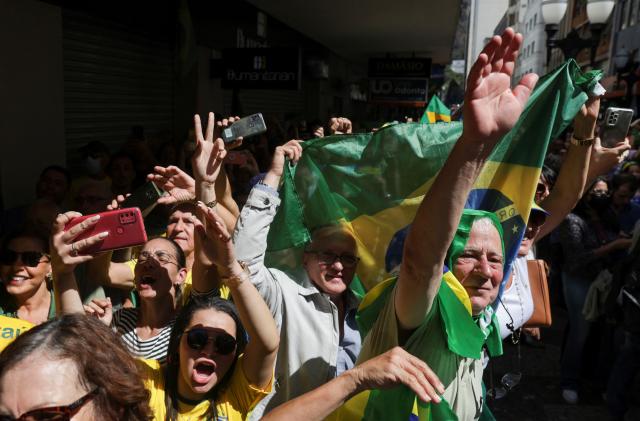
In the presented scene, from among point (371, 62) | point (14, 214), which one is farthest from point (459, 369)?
point (371, 62)

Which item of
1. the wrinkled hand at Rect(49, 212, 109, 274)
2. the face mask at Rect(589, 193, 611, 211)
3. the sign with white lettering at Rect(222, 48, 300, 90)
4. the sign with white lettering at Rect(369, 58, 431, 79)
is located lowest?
the face mask at Rect(589, 193, 611, 211)

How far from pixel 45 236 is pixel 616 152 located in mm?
3049

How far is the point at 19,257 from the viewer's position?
8.63ft

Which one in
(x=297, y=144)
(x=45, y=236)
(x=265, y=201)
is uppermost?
(x=297, y=144)

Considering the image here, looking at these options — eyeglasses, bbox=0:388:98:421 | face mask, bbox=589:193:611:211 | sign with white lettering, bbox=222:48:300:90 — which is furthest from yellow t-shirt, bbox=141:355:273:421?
sign with white lettering, bbox=222:48:300:90

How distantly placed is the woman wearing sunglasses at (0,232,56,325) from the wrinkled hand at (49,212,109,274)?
730 millimetres

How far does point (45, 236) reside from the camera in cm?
288

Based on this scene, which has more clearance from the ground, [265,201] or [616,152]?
[616,152]

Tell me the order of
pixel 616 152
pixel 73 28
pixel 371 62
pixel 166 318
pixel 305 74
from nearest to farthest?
1. pixel 166 318
2. pixel 616 152
3. pixel 73 28
4. pixel 305 74
5. pixel 371 62

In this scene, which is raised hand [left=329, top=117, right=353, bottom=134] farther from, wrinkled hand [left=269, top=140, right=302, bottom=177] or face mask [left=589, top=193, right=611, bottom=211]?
face mask [left=589, top=193, right=611, bottom=211]

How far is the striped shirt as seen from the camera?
2.51 m

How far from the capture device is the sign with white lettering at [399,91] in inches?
613

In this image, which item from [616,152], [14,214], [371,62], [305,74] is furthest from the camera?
[371,62]

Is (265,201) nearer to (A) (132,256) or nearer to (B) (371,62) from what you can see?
(A) (132,256)
